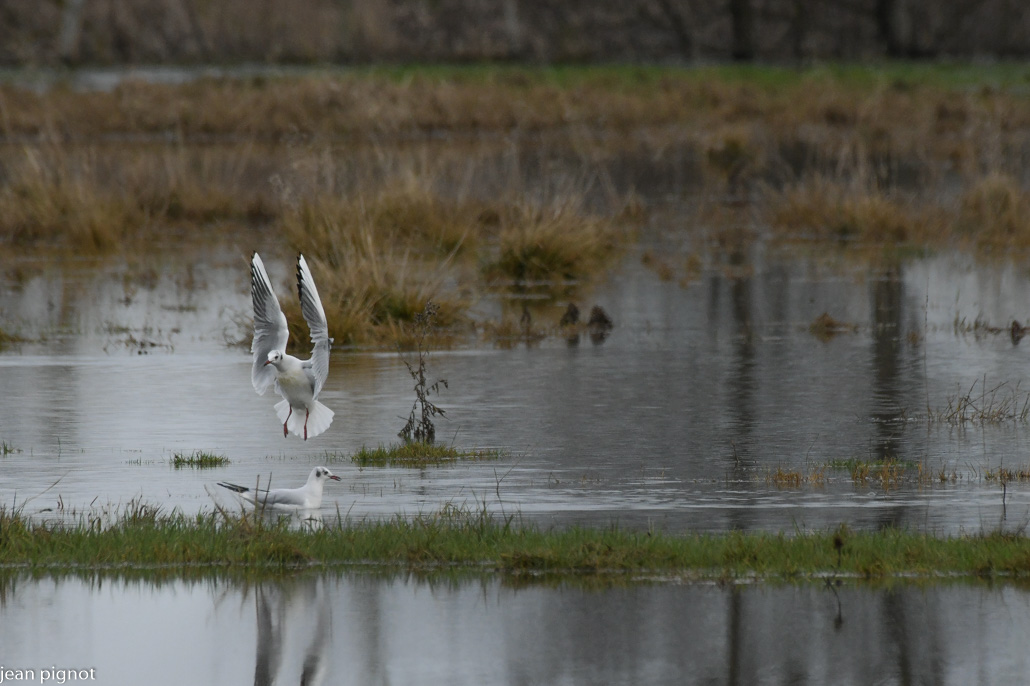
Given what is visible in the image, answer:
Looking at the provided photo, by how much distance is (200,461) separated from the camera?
34.8ft

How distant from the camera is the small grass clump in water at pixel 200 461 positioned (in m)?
10.6

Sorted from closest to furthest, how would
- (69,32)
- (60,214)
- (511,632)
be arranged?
(511,632)
(60,214)
(69,32)

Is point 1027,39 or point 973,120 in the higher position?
point 1027,39

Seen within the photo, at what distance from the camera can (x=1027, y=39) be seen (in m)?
67.3

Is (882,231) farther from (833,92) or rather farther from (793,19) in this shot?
(793,19)

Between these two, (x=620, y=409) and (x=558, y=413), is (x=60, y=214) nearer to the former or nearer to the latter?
(x=558, y=413)

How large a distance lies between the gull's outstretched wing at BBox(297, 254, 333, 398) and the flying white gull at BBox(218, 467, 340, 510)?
1.46 m

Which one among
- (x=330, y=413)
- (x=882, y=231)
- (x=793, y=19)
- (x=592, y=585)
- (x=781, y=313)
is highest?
(x=793, y=19)

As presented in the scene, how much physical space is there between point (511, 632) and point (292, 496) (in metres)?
2.16

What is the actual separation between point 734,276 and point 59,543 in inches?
509

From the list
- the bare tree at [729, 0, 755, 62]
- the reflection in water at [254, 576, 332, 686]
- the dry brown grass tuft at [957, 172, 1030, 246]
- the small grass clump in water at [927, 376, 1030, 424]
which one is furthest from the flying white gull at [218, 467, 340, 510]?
the bare tree at [729, 0, 755, 62]

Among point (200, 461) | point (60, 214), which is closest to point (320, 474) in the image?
point (200, 461)

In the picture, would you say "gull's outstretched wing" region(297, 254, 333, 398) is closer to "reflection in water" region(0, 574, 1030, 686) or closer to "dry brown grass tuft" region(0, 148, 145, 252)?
"reflection in water" region(0, 574, 1030, 686)

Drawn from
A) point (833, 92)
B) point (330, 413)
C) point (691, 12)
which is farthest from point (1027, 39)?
point (330, 413)
